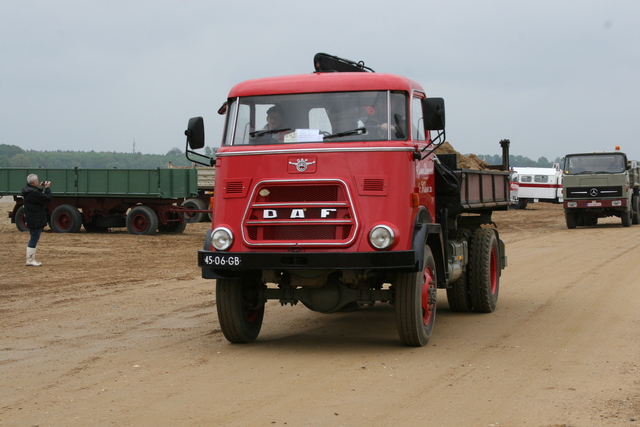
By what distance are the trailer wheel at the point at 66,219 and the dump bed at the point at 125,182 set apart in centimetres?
52

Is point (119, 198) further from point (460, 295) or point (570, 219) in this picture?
point (460, 295)

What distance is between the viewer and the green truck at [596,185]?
3042 centimetres

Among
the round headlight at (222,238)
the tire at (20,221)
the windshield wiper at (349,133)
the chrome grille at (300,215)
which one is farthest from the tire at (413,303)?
the tire at (20,221)

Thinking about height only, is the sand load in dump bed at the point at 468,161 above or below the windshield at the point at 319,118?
above

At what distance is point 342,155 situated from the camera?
8430 millimetres

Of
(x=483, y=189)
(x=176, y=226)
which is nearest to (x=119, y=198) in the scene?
(x=176, y=226)

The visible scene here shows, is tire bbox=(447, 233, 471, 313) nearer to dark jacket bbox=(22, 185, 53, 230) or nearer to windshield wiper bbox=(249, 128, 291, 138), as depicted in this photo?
windshield wiper bbox=(249, 128, 291, 138)

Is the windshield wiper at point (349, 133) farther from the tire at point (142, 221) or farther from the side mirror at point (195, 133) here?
the tire at point (142, 221)

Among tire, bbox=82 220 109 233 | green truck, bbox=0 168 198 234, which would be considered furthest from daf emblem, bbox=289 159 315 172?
tire, bbox=82 220 109 233

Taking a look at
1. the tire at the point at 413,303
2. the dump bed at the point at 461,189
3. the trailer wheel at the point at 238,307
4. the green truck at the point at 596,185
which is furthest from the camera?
the green truck at the point at 596,185

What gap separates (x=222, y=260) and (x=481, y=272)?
4.39m

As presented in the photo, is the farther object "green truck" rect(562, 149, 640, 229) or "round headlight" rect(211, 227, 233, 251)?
"green truck" rect(562, 149, 640, 229)

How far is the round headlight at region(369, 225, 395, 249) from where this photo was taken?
816cm

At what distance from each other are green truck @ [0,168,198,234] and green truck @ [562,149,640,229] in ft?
42.7
